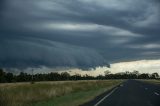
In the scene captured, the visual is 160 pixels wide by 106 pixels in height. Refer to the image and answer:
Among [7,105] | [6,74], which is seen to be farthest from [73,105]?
[6,74]

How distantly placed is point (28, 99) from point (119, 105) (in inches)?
349

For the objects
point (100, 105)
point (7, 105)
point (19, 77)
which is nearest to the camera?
point (7, 105)

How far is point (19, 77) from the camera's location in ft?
563

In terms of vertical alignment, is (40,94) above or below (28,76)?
below

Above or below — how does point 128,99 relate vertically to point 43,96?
below

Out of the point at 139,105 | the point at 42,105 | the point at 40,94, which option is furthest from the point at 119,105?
the point at 40,94

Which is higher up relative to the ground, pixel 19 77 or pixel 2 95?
pixel 19 77

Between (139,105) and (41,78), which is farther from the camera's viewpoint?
(41,78)

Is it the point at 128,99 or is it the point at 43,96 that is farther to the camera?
the point at 43,96

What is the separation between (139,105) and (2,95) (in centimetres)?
814

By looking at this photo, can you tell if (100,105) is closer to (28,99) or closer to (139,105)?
(139,105)

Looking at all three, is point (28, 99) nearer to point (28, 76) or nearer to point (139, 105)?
point (139, 105)

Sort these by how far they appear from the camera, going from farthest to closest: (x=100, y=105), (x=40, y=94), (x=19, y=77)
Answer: (x=19, y=77) < (x=40, y=94) < (x=100, y=105)

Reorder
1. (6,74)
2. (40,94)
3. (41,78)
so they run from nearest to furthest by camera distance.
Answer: (40,94)
(6,74)
(41,78)
